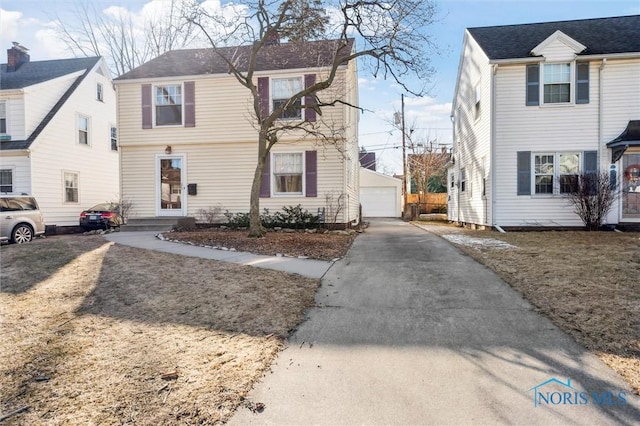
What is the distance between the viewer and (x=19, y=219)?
1124 centimetres

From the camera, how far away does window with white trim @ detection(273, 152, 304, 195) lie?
1339 cm

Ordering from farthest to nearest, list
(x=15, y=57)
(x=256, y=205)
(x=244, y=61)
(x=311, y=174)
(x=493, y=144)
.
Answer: (x=15, y=57)
(x=244, y=61)
(x=311, y=174)
(x=493, y=144)
(x=256, y=205)

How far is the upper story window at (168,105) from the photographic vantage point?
1402 cm

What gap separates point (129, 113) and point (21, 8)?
6139mm

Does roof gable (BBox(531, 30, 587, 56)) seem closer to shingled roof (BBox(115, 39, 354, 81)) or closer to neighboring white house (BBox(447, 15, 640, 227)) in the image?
neighboring white house (BBox(447, 15, 640, 227))

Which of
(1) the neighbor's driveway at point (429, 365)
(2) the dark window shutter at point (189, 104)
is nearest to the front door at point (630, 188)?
(1) the neighbor's driveway at point (429, 365)

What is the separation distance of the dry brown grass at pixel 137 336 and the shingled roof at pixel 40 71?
567 inches

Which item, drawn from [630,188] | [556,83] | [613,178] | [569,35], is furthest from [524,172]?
[569,35]

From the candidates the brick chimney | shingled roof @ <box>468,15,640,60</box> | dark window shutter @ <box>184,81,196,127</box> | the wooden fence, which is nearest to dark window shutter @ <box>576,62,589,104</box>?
shingled roof @ <box>468,15,640,60</box>

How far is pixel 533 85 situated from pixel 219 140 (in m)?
11.1

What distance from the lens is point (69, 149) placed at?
16688 mm

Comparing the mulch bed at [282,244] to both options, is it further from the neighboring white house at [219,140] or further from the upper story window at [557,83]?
the upper story window at [557,83]

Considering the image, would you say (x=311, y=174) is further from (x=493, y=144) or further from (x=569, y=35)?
(x=569, y=35)

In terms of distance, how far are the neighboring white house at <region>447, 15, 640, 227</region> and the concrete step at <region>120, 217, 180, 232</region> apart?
→ 11.4m
